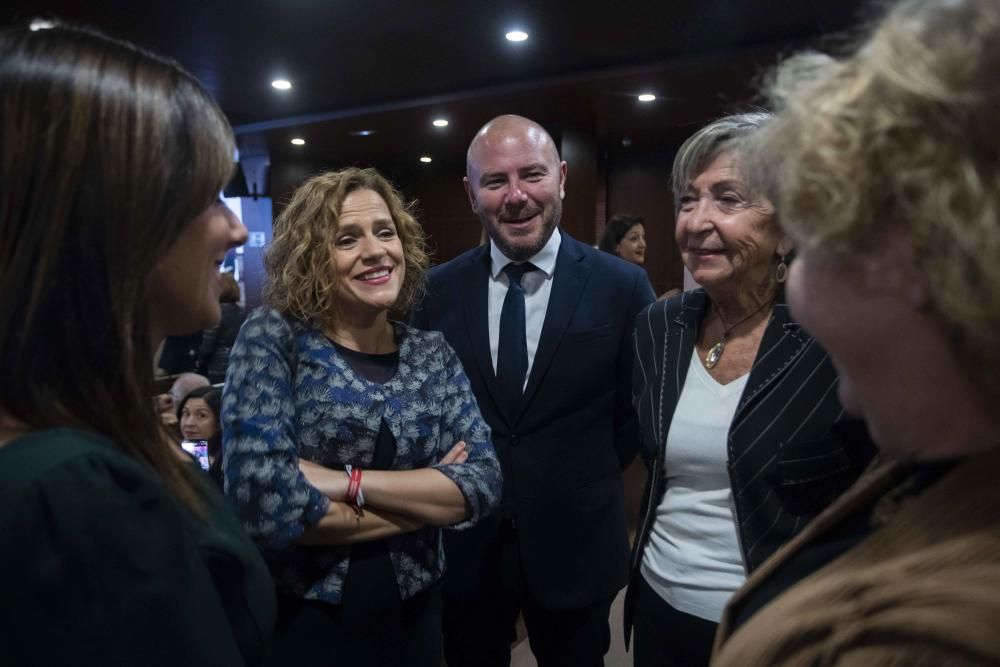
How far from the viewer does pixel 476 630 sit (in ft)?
6.77

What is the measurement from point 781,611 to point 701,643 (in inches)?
37.5

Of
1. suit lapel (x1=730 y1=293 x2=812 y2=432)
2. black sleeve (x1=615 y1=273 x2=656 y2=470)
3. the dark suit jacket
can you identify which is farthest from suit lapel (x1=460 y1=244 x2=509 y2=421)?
suit lapel (x1=730 y1=293 x2=812 y2=432)

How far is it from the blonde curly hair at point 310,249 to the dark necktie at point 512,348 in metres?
0.52

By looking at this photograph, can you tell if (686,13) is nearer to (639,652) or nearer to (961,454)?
(639,652)

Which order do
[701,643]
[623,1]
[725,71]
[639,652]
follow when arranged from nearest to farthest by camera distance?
1. [701,643]
2. [639,652]
3. [623,1]
4. [725,71]

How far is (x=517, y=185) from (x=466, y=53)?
4.32 m

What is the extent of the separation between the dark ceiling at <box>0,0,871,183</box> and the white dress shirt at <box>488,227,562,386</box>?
2727 mm

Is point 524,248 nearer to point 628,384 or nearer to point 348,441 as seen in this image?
point 628,384

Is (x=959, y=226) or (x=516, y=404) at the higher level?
(x=959, y=226)

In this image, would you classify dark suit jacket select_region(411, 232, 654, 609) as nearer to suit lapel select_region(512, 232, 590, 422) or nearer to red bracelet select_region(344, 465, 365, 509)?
suit lapel select_region(512, 232, 590, 422)

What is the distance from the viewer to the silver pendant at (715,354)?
5.14 ft

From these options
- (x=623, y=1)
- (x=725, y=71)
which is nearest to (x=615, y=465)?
(x=623, y=1)

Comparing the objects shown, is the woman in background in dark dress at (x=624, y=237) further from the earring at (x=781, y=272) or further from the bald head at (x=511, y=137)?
the earring at (x=781, y=272)

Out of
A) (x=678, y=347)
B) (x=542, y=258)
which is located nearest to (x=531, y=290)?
(x=542, y=258)
